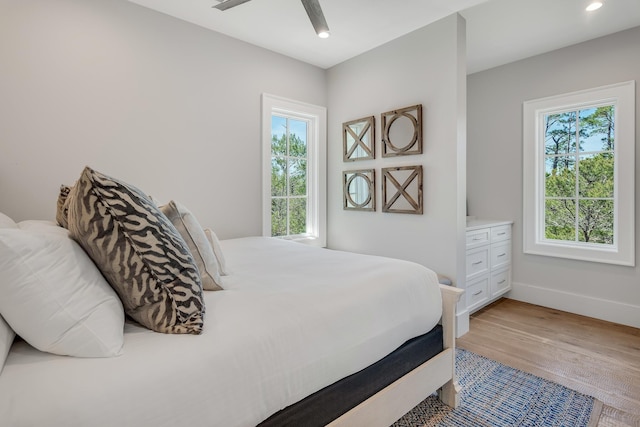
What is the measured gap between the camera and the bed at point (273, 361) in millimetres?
730

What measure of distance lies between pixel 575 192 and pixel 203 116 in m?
3.73

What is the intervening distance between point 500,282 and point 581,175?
135 centimetres

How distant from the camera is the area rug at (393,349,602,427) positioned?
1.67m

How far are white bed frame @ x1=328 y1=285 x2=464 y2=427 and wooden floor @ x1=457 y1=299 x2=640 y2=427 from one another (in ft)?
2.51

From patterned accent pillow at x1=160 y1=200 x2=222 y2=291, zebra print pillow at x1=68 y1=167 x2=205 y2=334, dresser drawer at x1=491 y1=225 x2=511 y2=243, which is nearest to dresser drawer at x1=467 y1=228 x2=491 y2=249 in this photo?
dresser drawer at x1=491 y1=225 x2=511 y2=243

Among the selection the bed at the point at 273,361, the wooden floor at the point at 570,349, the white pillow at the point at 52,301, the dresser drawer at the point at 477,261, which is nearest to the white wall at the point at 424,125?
the dresser drawer at the point at 477,261

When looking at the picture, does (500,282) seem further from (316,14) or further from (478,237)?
(316,14)

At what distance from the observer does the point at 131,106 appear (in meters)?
2.43

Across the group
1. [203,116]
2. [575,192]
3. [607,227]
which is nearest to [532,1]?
[575,192]

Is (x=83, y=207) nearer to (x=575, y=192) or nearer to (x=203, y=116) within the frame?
(x=203, y=116)

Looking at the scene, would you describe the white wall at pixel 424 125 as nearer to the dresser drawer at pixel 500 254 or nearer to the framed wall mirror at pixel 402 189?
the framed wall mirror at pixel 402 189

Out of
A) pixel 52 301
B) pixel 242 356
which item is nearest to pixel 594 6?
pixel 242 356

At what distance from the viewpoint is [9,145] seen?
1.99 meters

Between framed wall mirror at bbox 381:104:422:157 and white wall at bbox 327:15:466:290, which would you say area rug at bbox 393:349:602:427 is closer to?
white wall at bbox 327:15:466:290
